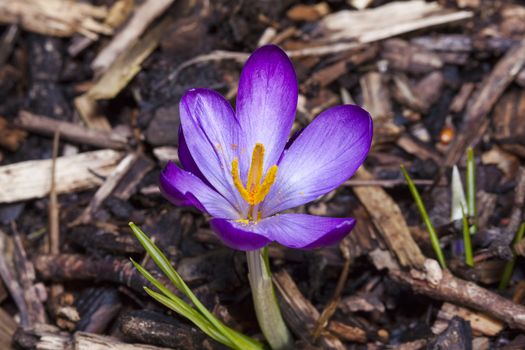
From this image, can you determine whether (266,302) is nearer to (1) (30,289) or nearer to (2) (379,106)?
(1) (30,289)

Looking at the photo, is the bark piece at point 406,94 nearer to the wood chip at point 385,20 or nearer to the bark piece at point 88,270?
the wood chip at point 385,20

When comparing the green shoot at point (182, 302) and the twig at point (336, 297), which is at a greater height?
the green shoot at point (182, 302)

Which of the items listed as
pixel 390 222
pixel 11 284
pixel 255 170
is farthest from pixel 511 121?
pixel 11 284

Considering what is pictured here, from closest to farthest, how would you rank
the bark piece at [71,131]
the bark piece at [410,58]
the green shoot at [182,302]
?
the green shoot at [182,302] → the bark piece at [71,131] → the bark piece at [410,58]

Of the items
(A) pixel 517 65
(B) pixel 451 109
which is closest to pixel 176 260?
(B) pixel 451 109

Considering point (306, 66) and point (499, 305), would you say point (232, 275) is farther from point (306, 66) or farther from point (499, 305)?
point (306, 66)

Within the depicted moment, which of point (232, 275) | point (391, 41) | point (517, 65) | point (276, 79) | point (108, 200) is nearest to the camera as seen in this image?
point (276, 79)

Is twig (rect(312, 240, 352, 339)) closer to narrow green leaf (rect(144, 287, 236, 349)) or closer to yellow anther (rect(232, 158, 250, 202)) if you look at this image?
narrow green leaf (rect(144, 287, 236, 349))

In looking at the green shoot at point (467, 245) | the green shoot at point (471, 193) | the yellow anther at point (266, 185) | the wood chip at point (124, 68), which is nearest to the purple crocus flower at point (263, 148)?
the yellow anther at point (266, 185)
